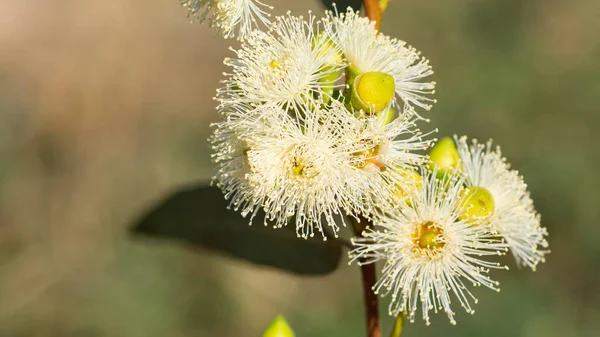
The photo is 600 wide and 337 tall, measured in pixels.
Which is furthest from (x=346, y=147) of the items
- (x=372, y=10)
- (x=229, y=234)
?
(x=229, y=234)

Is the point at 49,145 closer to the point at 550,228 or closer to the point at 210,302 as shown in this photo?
the point at 210,302

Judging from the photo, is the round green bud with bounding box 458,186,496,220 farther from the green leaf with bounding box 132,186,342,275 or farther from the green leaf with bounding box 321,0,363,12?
the green leaf with bounding box 321,0,363,12

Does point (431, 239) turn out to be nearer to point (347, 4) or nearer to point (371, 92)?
point (371, 92)

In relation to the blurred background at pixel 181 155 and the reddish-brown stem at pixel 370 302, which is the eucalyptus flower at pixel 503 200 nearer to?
the reddish-brown stem at pixel 370 302

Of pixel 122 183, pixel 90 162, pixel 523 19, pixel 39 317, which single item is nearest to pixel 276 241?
pixel 39 317

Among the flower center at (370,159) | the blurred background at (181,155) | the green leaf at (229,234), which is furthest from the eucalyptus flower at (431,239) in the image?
the blurred background at (181,155)

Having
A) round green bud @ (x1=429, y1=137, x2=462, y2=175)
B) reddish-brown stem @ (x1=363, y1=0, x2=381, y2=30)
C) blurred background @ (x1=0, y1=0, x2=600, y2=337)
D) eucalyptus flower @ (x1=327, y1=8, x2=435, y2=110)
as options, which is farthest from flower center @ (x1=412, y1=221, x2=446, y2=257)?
blurred background @ (x1=0, y1=0, x2=600, y2=337)

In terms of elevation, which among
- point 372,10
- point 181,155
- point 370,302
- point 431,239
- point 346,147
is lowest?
point 370,302
